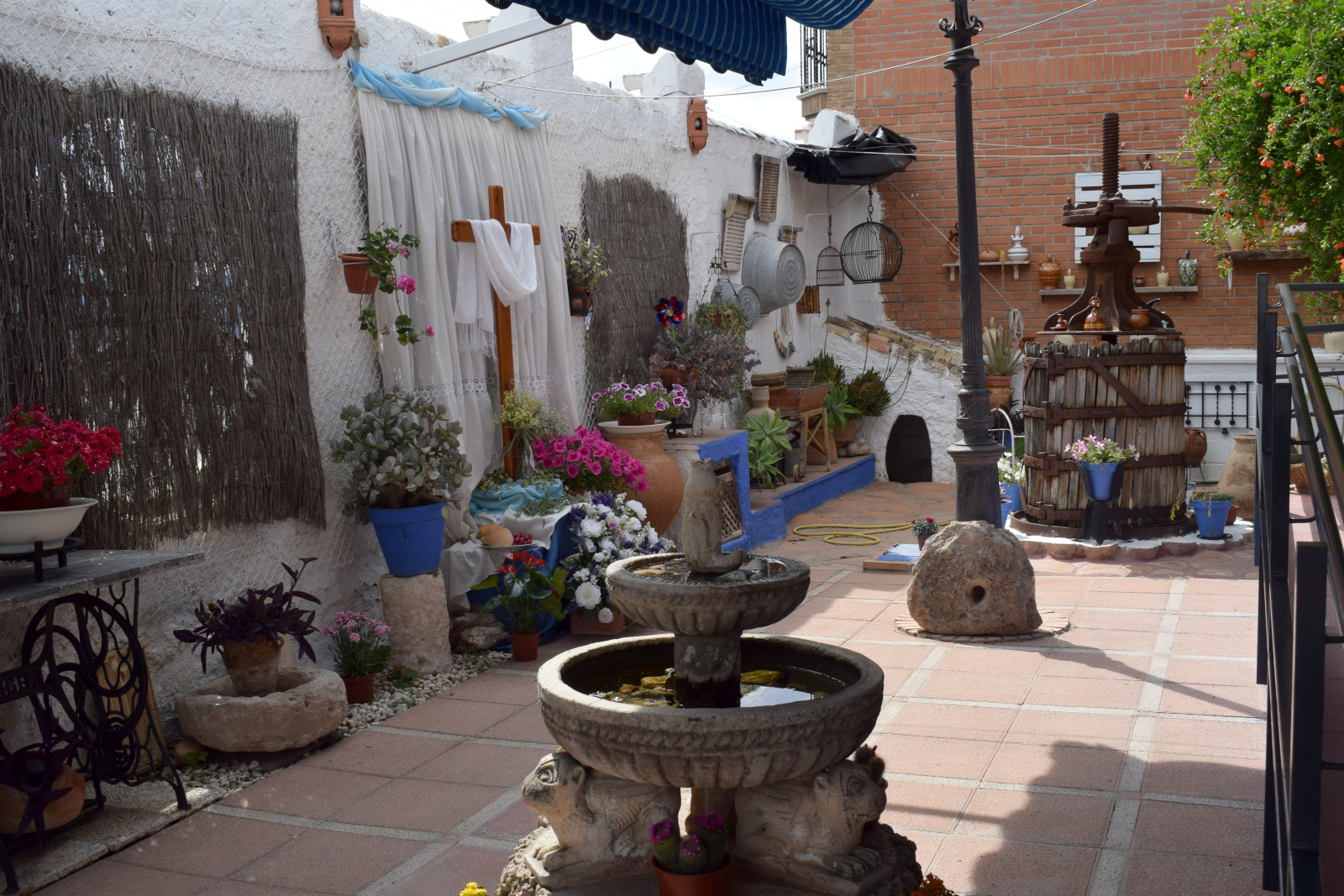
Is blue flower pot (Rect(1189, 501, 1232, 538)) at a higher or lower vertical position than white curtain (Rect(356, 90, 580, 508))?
lower

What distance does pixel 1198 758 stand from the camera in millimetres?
4344

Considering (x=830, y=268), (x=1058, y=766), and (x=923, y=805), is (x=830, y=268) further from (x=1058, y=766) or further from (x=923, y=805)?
(x=923, y=805)

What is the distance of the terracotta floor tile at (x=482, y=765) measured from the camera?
454 centimetres

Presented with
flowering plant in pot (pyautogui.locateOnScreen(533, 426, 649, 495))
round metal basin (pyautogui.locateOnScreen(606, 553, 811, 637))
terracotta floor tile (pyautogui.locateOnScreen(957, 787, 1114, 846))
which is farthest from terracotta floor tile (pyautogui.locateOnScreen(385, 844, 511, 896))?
flowering plant in pot (pyautogui.locateOnScreen(533, 426, 649, 495))

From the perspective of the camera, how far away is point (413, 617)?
5.86 m

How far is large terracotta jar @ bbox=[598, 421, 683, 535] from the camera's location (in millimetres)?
7973

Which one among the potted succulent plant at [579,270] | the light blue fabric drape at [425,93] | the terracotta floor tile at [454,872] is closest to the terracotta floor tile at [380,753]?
the terracotta floor tile at [454,872]

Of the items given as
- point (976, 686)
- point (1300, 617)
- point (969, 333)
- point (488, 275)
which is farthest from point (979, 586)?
point (1300, 617)

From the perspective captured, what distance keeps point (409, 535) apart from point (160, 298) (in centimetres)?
165

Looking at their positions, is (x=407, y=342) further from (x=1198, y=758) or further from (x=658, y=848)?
(x=1198, y=758)

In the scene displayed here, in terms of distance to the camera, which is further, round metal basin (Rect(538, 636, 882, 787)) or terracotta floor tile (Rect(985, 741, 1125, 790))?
terracotta floor tile (Rect(985, 741, 1125, 790))

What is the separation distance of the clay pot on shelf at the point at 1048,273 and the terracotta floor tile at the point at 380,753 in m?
9.77

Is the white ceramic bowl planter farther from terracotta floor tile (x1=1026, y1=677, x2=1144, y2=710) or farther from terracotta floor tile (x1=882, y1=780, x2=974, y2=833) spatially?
terracotta floor tile (x1=1026, y1=677, x2=1144, y2=710)

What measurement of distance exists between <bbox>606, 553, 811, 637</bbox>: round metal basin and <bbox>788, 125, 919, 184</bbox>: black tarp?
382 inches
